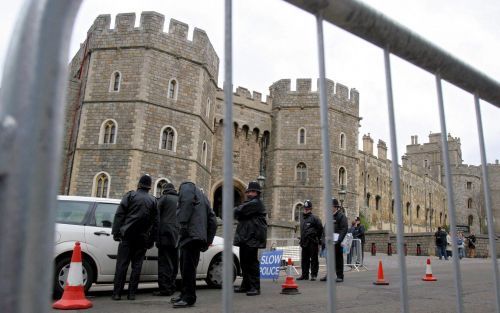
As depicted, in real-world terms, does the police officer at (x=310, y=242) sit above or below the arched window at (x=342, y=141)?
below

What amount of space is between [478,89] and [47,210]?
222 cm

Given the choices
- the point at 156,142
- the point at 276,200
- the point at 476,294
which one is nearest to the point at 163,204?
the point at 476,294

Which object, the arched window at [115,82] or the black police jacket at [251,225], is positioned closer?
the black police jacket at [251,225]

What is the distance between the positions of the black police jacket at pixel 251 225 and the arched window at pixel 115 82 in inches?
690

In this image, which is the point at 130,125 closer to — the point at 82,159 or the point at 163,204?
the point at 82,159

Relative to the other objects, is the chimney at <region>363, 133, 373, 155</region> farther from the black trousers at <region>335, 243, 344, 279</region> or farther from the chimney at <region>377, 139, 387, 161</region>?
the black trousers at <region>335, 243, 344, 279</region>

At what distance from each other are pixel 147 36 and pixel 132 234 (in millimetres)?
18933

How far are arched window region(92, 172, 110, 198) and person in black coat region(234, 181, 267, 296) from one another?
1575cm

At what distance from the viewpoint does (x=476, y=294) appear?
273 inches

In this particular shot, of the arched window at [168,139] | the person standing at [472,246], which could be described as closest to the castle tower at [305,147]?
the person standing at [472,246]

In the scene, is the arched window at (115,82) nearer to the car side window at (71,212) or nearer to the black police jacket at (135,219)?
the car side window at (71,212)

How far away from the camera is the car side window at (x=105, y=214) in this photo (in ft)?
21.9

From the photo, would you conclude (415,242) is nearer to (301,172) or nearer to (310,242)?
(301,172)

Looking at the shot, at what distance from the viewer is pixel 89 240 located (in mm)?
6359
